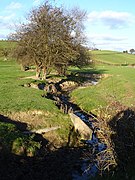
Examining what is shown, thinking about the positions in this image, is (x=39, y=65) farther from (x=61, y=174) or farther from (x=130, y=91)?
(x=61, y=174)

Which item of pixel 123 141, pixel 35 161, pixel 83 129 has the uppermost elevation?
pixel 123 141

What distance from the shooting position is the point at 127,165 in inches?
484

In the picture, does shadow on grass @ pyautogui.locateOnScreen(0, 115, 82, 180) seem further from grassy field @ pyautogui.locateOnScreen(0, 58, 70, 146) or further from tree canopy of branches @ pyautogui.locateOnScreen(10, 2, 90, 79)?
tree canopy of branches @ pyautogui.locateOnScreen(10, 2, 90, 79)

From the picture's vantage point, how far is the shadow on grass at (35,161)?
13.7 metres

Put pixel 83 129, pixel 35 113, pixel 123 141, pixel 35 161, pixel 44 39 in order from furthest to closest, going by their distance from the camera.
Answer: pixel 44 39 < pixel 35 113 < pixel 83 129 < pixel 35 161 < pixel 123 141

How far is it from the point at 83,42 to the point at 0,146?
145ft

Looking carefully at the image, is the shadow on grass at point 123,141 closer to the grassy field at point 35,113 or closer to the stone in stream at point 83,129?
the grassy field at point 35,113

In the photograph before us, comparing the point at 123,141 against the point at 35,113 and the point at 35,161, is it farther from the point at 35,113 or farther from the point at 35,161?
the point at 35,113

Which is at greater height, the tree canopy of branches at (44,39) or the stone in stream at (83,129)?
the tree canopy of branches at (44,39)

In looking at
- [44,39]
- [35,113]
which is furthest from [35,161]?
[44,39]

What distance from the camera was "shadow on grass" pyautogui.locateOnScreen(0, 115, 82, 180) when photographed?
45.0 feet

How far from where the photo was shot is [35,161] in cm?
1519

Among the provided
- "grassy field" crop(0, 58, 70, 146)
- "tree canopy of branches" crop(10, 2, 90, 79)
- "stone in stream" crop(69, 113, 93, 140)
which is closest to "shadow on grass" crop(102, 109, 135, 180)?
"grassy field" crop(0, 58, 70, 146)

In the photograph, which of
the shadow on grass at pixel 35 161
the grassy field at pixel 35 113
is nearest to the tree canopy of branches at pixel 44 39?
the grassy field at pixel 35 113
